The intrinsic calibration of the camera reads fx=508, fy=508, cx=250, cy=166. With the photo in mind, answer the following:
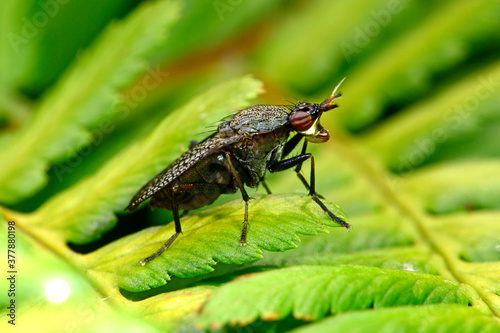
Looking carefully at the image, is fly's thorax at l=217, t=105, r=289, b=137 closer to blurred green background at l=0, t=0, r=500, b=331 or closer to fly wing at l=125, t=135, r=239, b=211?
fly wing at l=125, t=135, r=239, b=211

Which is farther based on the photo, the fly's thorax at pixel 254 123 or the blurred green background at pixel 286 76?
the blurred green background at pixel 286 76

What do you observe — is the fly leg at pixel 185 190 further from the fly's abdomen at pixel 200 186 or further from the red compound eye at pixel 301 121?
the red compound eye at pixel 301 121

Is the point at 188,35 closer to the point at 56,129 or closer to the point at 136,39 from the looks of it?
the point at 136,39

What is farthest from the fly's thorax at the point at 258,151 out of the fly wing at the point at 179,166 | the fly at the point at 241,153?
the fly wing at the point at 179,166

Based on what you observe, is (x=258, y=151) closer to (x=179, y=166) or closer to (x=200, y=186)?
(x=200, y=186)

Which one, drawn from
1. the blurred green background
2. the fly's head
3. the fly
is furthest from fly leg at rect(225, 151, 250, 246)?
the fly's head

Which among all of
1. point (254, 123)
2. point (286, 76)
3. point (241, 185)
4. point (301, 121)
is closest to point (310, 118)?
point (301, 121)
